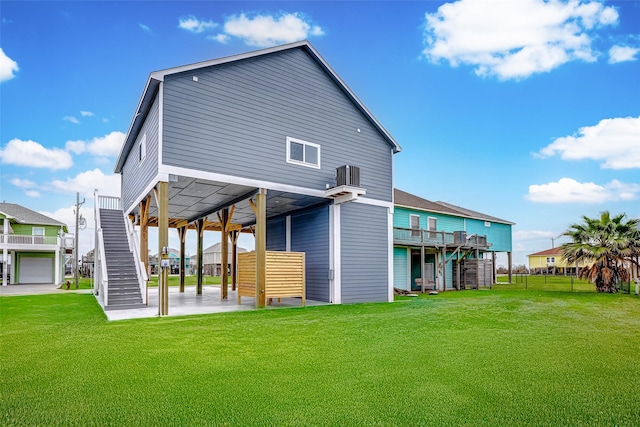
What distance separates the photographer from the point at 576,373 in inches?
207

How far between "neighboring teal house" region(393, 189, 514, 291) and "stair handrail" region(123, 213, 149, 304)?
13.2m

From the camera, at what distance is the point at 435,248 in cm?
2459

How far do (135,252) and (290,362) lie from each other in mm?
10843

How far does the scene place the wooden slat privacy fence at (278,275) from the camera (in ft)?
42.2

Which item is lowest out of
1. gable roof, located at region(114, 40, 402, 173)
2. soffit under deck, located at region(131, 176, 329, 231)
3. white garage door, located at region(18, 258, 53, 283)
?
white garage door, located at region(18, 258, 53, 283)

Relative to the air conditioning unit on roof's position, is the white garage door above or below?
below

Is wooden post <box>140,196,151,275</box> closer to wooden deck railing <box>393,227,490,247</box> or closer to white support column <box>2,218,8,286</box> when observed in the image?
wooden deck railing <box>393,227,490,247</box>

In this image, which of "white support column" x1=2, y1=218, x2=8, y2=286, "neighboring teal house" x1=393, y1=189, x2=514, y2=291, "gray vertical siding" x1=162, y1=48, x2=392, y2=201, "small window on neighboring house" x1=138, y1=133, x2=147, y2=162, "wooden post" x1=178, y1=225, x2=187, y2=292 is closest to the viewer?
"gray vertical siding" x1=162, y1=48, x2=392, y2=201

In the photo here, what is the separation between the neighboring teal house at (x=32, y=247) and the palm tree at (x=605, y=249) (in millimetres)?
34292

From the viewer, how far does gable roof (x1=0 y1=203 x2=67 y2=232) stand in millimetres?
32062

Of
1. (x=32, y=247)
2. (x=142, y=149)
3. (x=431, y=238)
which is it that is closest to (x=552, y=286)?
(x=431, y=238)

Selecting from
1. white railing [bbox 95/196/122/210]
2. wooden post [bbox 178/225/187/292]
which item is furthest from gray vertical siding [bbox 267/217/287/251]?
white railing [bbox 95/196/122/210]

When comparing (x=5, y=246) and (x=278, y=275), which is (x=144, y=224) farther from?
(x=5, y=246)

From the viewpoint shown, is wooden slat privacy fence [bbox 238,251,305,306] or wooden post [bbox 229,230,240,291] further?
wooden post [bbox 229,230,240,291]
